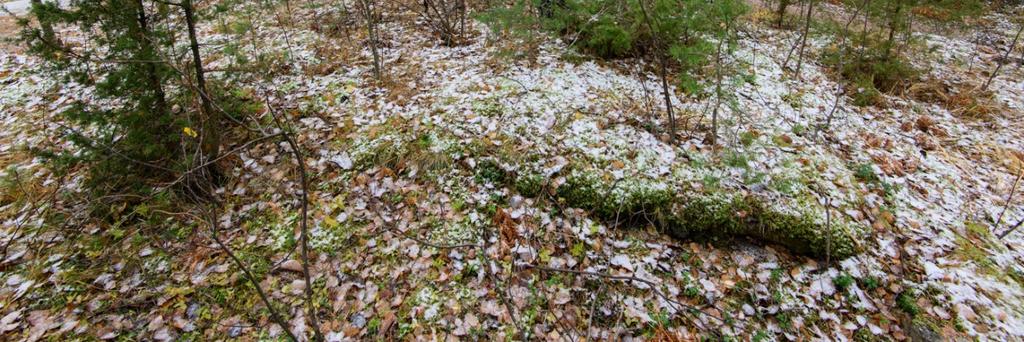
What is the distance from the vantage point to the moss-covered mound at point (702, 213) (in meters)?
3.71

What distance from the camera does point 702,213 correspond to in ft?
12.6

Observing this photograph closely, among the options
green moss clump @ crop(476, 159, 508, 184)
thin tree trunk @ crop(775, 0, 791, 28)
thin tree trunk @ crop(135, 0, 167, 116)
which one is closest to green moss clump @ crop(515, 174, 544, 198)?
green moss clump @ crop(476, 159, 508, 184)

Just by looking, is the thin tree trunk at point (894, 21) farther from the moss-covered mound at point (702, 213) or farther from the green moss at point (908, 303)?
the green moss at point (908, 303)

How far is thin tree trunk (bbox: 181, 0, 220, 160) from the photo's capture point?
3.68 metres

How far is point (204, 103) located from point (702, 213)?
187 inches

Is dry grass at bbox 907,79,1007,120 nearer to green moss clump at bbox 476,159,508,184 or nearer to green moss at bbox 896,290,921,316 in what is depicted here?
green moss at bbox 896,290,921,316

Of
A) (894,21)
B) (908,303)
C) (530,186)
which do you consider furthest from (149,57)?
(894,21)

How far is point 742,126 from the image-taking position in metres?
4.87

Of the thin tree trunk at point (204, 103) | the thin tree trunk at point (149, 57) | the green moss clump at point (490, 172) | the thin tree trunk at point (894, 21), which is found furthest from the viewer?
the thin tree trunk at point (894, 21)

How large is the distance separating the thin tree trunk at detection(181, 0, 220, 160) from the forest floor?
290 millimetres

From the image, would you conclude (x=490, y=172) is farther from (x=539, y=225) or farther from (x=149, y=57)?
(x=149, y=57)

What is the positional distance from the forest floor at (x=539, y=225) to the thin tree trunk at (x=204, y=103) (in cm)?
29

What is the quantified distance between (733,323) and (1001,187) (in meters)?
3.75

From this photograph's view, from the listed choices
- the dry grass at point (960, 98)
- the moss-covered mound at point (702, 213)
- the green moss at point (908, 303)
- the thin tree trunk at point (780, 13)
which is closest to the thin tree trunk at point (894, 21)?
the dry grass at point (960, 98)
